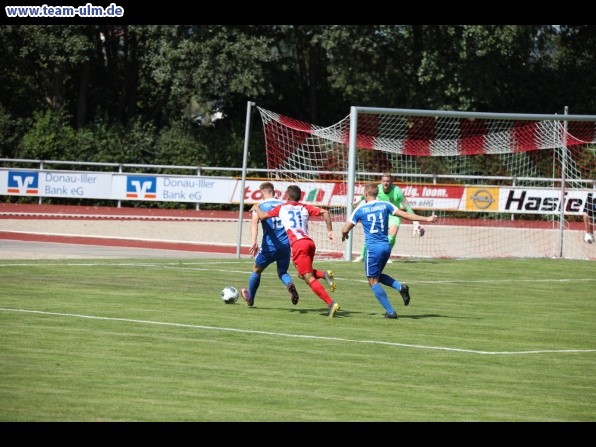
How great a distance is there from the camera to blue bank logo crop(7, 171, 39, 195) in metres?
42.7

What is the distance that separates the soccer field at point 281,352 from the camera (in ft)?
32.0

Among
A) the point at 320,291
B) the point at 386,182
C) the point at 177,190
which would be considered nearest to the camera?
the point at 320,291

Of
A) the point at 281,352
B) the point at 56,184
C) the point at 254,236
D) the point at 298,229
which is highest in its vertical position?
the point at 56,184

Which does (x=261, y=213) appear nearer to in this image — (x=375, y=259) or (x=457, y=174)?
(x=375, y=259)

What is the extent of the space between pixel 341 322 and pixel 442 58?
109ft

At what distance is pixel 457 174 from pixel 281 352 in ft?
→ 97.6

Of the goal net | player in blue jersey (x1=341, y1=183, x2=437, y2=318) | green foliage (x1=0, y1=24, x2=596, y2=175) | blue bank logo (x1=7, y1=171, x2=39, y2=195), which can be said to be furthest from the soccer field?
green foliage (x1=0, y1=24, x2=596, y2=175)

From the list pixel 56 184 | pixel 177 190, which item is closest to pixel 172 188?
pixel 177 190

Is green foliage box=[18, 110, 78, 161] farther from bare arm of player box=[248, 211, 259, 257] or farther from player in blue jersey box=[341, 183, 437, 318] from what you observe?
player in blue jersey box=[341, 183, 437, 318]

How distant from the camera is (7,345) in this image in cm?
1255

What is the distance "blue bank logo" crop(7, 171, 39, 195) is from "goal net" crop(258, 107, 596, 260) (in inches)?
442

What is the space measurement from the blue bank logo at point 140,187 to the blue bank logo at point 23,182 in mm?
3419

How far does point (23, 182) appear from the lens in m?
42.8
